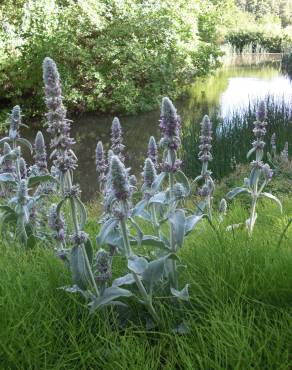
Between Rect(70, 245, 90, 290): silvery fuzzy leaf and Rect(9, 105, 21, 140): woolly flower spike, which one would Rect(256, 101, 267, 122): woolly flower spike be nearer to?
Rect(9, 105, 21, 140): woolly flower spike

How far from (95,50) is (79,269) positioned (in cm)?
1555

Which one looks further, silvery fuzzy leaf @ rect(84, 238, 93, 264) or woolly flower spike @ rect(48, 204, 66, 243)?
woolly flower spike @ rect(48, 204, 66, 243)

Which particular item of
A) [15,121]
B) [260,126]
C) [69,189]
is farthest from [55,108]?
[260,126]

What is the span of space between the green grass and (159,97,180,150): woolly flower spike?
64cm

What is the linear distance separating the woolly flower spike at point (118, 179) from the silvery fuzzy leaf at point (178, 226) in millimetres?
335

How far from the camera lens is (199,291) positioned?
216 centimetres

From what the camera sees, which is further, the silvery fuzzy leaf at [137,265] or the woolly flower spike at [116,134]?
the woolly flower spike at [116,134]

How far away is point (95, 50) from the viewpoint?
16.5 metres

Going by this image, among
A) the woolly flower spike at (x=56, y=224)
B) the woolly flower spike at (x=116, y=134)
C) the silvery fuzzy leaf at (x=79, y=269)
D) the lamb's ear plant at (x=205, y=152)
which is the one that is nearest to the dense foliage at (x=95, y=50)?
the woolly flower spike at (x=116, y=134)

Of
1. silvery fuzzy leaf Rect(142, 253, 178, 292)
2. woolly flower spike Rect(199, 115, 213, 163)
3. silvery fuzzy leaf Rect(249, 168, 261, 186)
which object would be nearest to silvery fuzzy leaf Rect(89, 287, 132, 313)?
silvery fuzzy leaf Rect(142, 253, 178, 292)

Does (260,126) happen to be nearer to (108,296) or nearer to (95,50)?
(108,296)

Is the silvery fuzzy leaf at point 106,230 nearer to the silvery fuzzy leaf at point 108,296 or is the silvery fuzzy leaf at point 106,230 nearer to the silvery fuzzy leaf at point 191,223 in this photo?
the silvery fuzzy leaf at point 108,296

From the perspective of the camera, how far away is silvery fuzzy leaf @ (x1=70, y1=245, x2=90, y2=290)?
193cm

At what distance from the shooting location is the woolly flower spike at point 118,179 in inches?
67.7
